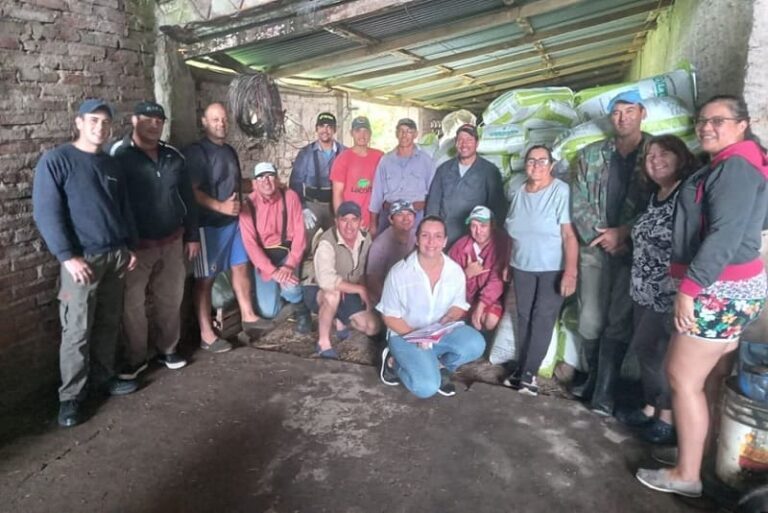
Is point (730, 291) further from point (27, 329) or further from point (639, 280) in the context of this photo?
point (27, 329)

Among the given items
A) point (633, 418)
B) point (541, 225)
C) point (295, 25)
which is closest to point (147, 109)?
point (295, 25)

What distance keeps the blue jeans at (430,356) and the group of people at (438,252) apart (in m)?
0.01

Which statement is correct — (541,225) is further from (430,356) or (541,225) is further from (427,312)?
(430,356)

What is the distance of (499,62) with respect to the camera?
6.56 metres

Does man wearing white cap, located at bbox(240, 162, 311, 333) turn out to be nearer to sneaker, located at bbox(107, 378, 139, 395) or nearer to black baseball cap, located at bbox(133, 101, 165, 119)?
black baseball cap, located at bbox(133, 101, 165, 119)

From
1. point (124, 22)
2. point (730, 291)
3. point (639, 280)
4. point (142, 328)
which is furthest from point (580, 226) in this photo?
point (124, 22)

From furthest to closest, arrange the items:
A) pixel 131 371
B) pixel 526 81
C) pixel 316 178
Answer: pixel 526 81 < pixel 316 178 < pixel 131 371

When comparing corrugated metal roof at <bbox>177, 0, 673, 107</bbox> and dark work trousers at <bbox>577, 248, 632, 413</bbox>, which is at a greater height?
corrugated metal roof at <bbox>177, 0, 673, 107</bbox>

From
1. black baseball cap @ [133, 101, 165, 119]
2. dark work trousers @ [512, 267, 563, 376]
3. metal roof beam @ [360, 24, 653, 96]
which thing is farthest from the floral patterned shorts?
metal roof beam @ [360, 24, 653, 96]

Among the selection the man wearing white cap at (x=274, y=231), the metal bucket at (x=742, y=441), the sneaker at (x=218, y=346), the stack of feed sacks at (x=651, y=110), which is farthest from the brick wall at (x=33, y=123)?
the metal bucket at (x=742, y=441)

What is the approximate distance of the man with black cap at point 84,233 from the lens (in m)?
2.76

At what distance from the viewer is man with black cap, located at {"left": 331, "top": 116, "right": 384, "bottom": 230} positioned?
4508 millimetres

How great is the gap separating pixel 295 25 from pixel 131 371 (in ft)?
8.98

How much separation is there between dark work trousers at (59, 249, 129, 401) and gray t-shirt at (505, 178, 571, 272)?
8.31 feet
